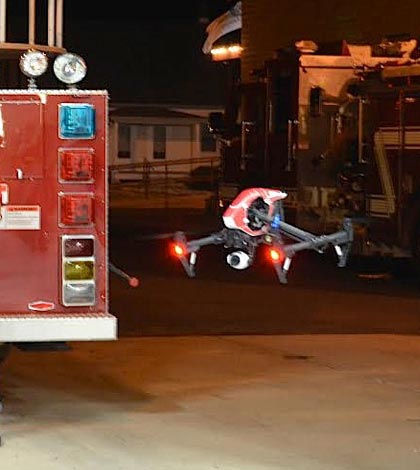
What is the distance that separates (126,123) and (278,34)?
20619mm

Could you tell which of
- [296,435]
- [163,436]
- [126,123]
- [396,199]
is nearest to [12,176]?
[163,436]

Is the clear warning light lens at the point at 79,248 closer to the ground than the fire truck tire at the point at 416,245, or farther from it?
farther from it

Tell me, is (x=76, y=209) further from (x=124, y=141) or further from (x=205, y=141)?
(x=205, y=141)

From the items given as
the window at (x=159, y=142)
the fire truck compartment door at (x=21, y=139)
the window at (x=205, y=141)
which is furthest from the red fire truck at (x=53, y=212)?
the window at (x=205, y=141)

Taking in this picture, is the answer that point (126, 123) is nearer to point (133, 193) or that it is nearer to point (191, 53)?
point (191, 53)

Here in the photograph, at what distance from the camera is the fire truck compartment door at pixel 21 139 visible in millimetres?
7195

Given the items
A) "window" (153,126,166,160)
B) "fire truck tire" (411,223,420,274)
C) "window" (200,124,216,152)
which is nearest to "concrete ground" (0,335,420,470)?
"fire truck tire" (411,223,420,274)

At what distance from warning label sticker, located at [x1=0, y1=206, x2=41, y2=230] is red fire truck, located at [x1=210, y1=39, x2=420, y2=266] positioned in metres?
8.85

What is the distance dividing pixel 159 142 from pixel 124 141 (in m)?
1.35

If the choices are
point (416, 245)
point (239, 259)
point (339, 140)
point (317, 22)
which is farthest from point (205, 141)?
point (239, 259)

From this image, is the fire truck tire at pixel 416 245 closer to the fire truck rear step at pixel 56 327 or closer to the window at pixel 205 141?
the fire truck rear step at pixel 56 327

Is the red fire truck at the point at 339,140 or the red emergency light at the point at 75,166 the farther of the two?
the red fire truck at the point at 339,140

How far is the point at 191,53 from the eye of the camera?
51.9 m

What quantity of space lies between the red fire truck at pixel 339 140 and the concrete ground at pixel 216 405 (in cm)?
473
